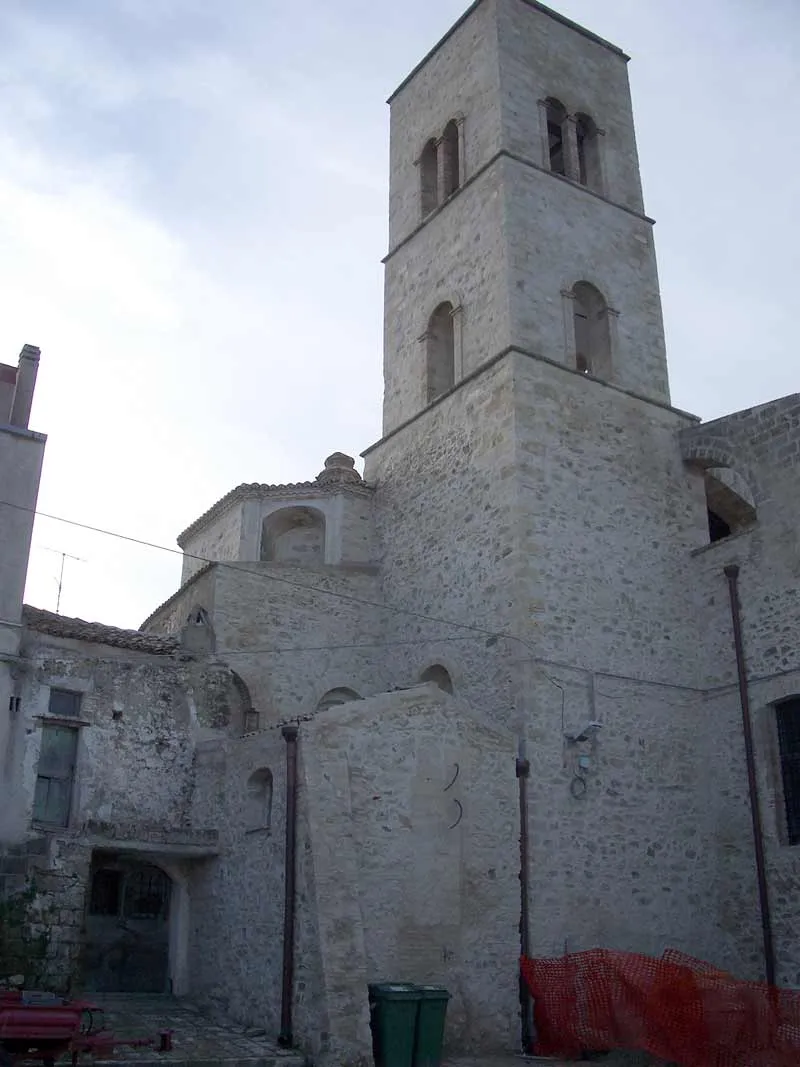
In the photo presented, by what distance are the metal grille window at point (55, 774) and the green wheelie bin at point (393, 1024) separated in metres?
6.26

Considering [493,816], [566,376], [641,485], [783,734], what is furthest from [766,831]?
[566,376]

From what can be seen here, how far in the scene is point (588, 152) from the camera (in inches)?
976

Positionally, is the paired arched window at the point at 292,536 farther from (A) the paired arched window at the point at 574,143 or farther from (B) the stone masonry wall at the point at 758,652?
(A) the paired arched window at the point at 574,143

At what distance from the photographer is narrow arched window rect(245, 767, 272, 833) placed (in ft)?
50.9

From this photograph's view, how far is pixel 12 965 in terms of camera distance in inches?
541

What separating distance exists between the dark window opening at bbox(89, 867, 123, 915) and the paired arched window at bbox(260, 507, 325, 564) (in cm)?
803

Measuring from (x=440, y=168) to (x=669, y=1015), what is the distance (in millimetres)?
18316

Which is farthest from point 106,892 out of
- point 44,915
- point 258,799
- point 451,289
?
point 451,289

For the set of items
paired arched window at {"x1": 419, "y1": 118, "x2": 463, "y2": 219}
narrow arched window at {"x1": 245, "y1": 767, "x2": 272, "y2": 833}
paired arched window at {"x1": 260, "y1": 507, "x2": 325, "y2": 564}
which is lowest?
narrow arched window at {"x1": 245, "y1": 767, "x2": 272, "y2": 833}

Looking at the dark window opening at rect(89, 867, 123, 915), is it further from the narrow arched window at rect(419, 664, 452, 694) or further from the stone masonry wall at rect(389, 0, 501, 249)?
the stone masonry wall at rect(389, 0, 501, 249)

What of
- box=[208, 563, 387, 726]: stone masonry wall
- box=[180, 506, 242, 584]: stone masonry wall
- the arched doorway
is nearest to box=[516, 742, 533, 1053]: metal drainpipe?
box=[208, 563, 387, 726]: stone masonry wall

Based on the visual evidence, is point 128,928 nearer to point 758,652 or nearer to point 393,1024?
point 393,1024

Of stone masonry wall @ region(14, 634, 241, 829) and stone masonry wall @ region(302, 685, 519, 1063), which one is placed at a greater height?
stone masonry wall @ region(14, 634, 241, 829)

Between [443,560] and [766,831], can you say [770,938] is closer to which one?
[766,831]
